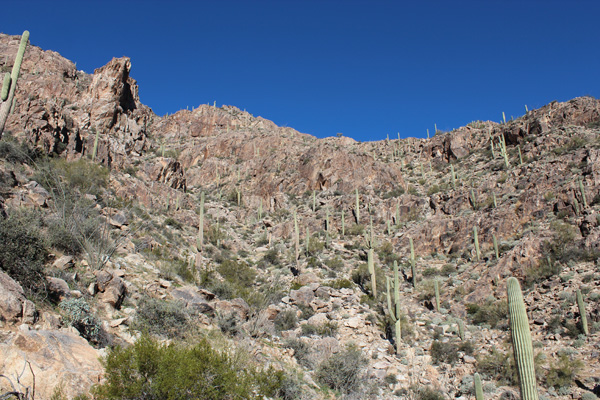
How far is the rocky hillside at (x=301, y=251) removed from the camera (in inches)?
329

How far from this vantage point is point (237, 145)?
47938 millimetres

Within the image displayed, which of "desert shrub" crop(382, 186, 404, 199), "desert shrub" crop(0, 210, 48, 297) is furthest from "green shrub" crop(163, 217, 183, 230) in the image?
"desert shrub" crop(382, 186, 404, 199)

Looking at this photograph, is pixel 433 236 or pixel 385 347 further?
pixel 433 236

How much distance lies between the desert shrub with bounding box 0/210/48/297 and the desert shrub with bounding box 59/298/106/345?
1.99 ft

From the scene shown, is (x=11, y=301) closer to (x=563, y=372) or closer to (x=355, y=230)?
(x=563, y=372)

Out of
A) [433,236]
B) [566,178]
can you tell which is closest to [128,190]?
[433,236]

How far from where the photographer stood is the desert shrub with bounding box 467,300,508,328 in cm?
1655

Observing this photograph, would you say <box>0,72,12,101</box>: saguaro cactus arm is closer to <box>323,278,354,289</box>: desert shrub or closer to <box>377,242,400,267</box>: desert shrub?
<box>323,278,354,289</box>: desert shrub

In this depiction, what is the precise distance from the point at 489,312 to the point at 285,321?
31.9 feet

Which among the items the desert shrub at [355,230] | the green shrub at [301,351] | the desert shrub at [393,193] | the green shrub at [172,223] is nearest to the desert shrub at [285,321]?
the green shrub at [301,351]

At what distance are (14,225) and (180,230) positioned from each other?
50.0 ft

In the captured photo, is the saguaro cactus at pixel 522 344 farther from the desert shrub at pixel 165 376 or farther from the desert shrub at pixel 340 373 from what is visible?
the desert shrub at pixel 165 376

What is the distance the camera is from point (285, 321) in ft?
52.1

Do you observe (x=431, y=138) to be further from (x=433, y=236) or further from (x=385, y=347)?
(x=385, y=347)
